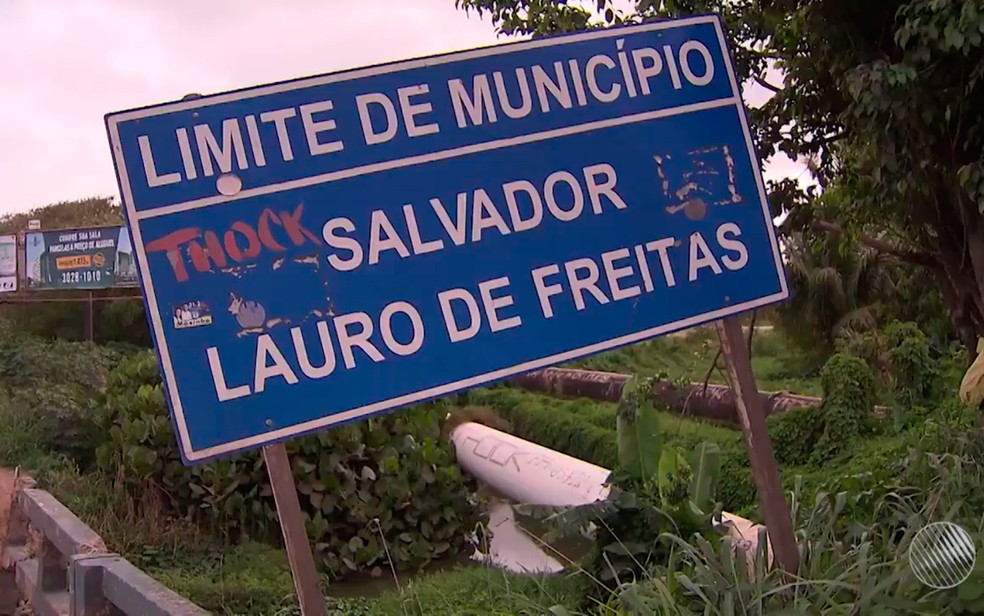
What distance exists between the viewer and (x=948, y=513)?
3.64 meters

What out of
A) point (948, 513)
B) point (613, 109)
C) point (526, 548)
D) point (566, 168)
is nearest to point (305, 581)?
point (566, 168)

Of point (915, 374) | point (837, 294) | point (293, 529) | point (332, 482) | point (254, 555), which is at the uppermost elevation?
point (293, 529)

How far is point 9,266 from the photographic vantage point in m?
17.4

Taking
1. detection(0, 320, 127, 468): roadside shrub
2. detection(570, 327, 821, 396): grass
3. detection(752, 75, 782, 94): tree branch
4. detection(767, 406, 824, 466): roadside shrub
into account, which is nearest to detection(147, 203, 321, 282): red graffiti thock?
detection(752, 75, 782, 94): tree branch

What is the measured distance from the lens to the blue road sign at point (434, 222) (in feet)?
8.80

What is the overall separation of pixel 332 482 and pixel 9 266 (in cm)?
1162

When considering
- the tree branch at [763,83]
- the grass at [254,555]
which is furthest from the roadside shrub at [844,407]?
the tree branch at [763,83]

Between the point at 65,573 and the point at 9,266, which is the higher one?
the point at 9,266

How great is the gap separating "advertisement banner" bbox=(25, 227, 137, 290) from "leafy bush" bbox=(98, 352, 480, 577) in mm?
7975

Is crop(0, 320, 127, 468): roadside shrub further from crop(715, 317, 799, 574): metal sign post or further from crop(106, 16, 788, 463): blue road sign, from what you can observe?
crop(715, 317, 799, 574): metal sign post

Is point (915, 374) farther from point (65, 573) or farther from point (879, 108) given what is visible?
point (65, 573)

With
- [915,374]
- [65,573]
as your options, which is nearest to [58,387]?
[65,573]

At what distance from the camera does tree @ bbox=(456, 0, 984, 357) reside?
4.10 metres

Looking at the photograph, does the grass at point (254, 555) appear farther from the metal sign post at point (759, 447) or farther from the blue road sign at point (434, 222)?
the blue road sign at point (434, 222)
